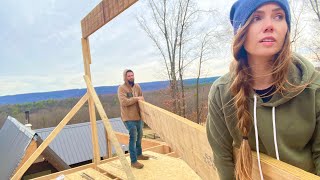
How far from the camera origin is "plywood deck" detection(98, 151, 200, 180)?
12.2 ft

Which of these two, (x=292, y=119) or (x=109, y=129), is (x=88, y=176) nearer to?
(x=109, y=129)

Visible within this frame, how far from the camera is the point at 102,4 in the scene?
2.96 m

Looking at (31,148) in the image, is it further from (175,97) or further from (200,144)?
(175,97)

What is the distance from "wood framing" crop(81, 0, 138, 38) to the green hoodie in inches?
64.0

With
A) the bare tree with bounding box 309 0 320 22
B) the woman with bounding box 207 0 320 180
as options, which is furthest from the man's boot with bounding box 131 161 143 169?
the bare tree with bounding box 309 0 320 22

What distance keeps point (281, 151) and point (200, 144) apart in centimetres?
47

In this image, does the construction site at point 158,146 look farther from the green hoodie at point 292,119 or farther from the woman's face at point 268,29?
the woman's face at point 268,29

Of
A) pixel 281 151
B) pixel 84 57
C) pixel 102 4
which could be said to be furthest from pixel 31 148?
pixel 281 151

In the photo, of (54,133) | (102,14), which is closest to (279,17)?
(102,14)

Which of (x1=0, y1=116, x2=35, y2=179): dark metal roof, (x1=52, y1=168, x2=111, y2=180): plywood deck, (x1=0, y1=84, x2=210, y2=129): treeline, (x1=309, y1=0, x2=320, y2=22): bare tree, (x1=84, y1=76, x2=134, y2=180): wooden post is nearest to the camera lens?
(x1=84, y1=76, x2=134, y2=180): wooden post

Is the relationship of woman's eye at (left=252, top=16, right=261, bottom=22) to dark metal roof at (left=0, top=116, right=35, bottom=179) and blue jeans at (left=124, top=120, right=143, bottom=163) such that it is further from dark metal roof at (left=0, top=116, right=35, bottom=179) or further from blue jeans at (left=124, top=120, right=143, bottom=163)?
dark metal roof at (left=0, top=116, right=35, bottom=179)

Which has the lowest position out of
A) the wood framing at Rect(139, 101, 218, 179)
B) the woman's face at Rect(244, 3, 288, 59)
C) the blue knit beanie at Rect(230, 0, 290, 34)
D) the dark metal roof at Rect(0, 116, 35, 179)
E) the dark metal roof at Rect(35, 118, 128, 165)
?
the dark metal roof at Rect(35, 118, 128, 165)

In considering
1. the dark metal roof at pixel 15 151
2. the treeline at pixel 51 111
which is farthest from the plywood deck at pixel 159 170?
the treeline at pixel 51 111

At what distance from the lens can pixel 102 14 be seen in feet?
9.91
